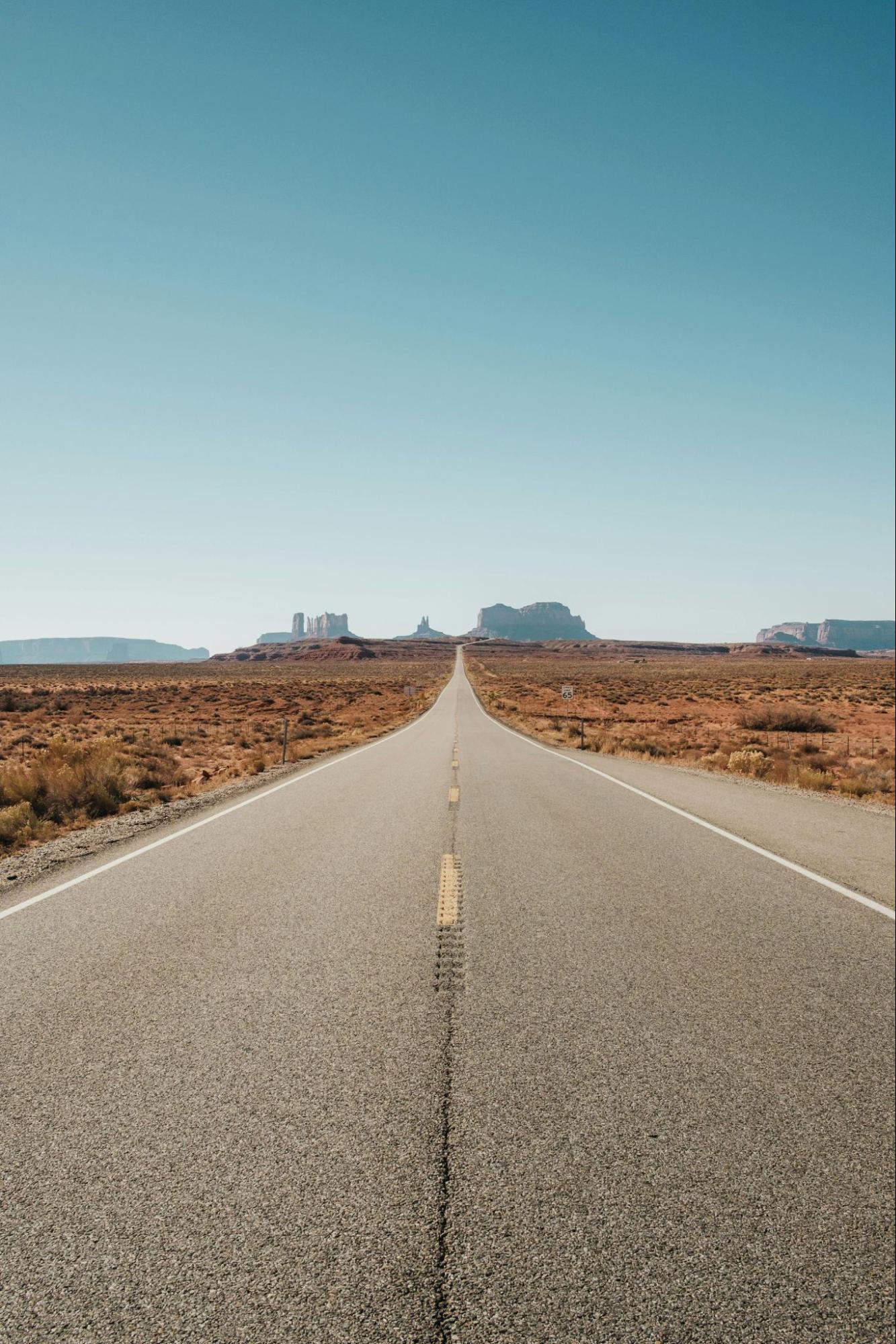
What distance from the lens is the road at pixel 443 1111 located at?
240cm

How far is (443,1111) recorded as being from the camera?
338 centimetres

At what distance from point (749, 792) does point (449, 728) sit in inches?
671

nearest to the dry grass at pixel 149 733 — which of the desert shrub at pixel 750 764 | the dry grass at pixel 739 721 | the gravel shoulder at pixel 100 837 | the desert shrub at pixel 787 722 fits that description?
the gravel shoulder at pixel 100 837

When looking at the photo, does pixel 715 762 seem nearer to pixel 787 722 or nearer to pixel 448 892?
pixel 787 722

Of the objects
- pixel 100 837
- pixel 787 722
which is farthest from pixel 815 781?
pixel 787 722

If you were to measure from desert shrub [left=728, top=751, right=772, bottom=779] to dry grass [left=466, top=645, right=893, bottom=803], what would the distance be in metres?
0.03

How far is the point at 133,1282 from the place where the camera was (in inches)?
93.6

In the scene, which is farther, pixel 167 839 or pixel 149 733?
pixel 149 733

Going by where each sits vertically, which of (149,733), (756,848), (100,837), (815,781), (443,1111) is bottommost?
(815,781)

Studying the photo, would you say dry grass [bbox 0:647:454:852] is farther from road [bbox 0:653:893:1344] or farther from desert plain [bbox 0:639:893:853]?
road [bbox 0:653:893:1344]

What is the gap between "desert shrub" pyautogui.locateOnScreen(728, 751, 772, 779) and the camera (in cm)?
1948

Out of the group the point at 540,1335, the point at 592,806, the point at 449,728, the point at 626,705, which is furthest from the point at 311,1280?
the point at 626,705

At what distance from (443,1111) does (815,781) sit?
16.4 m

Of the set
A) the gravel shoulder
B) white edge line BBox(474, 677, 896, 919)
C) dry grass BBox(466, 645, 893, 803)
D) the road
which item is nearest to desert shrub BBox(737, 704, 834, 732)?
dry grass BBox(466, 645, 893, 803)
